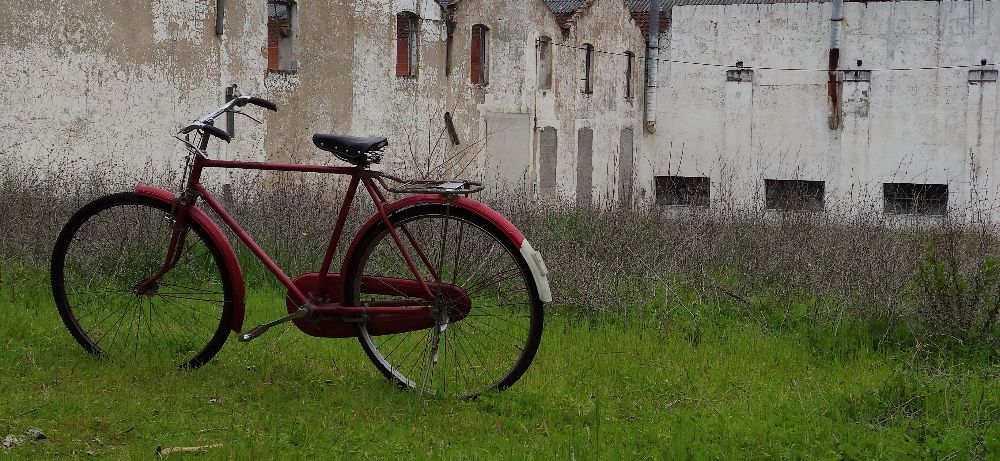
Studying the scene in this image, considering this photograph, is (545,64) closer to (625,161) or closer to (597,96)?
(597,96)

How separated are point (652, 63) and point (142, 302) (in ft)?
79.7

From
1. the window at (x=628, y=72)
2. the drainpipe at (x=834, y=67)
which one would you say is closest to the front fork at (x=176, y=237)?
the drainpipe at (x=834, y=67)

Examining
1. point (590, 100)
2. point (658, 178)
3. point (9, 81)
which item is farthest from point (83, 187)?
point (658, 178)

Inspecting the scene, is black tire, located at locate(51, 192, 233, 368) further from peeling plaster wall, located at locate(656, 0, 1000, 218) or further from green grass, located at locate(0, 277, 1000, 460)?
peeling plaster wall, located at locate(656, 0, 1000, 218)

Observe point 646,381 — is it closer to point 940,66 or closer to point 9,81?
point 9,81

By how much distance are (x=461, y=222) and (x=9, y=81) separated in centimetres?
1065

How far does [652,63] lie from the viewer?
1137 inches

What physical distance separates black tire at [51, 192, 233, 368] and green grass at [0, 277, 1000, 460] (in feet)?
0.48

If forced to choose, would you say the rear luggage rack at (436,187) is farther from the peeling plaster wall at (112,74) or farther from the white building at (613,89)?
the white building at (613,89)

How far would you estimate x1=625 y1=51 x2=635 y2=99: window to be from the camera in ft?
93.5

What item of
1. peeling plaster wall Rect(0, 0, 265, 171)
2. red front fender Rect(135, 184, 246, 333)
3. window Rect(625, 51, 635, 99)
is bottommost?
red front fender Rect(135, 184, 246, 333)

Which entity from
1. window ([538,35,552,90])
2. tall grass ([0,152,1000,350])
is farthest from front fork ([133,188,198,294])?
window ([538,35,552,90])

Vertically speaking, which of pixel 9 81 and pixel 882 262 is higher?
pixel 9 81

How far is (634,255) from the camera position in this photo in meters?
8.70
